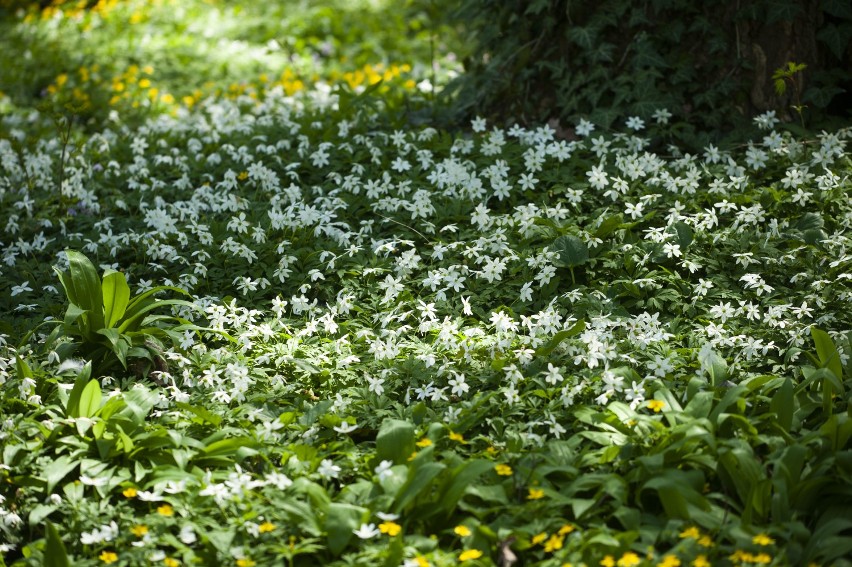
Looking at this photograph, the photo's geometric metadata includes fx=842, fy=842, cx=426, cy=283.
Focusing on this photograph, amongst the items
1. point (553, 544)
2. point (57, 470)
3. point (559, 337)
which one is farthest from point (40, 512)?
point (559, 337)

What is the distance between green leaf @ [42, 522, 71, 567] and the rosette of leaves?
1013 mm

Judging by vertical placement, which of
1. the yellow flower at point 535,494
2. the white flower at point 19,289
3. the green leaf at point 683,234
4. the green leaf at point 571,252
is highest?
the green leaf at point 683,234

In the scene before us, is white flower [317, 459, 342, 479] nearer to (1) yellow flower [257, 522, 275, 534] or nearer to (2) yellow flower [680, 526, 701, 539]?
(1) yellow flower [257, 522, 275, 534]

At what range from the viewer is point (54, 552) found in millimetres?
2648

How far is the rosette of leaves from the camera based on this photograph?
142 inches

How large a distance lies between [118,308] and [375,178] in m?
1.94

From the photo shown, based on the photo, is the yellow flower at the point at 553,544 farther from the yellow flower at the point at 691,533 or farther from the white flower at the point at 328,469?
the white flower at the point at 328,469

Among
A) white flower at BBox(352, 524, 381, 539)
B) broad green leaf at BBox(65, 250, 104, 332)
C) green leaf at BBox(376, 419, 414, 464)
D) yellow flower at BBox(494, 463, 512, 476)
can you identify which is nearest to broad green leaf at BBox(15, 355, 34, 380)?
broad green leaf at BBox(65, 250, 104, 332)

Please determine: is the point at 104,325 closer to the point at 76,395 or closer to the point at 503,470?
the point at 76,395

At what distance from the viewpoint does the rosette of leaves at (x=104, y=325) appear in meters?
3.61

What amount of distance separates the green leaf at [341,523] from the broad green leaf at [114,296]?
1.49 metres

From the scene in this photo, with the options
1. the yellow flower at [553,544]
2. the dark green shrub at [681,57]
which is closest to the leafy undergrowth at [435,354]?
the yellow flower at [553,544]

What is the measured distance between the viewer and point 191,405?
3.38 m

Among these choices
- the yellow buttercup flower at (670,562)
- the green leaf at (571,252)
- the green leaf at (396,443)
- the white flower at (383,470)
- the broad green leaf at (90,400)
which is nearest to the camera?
the yellow buttercup flower at (670,562)
